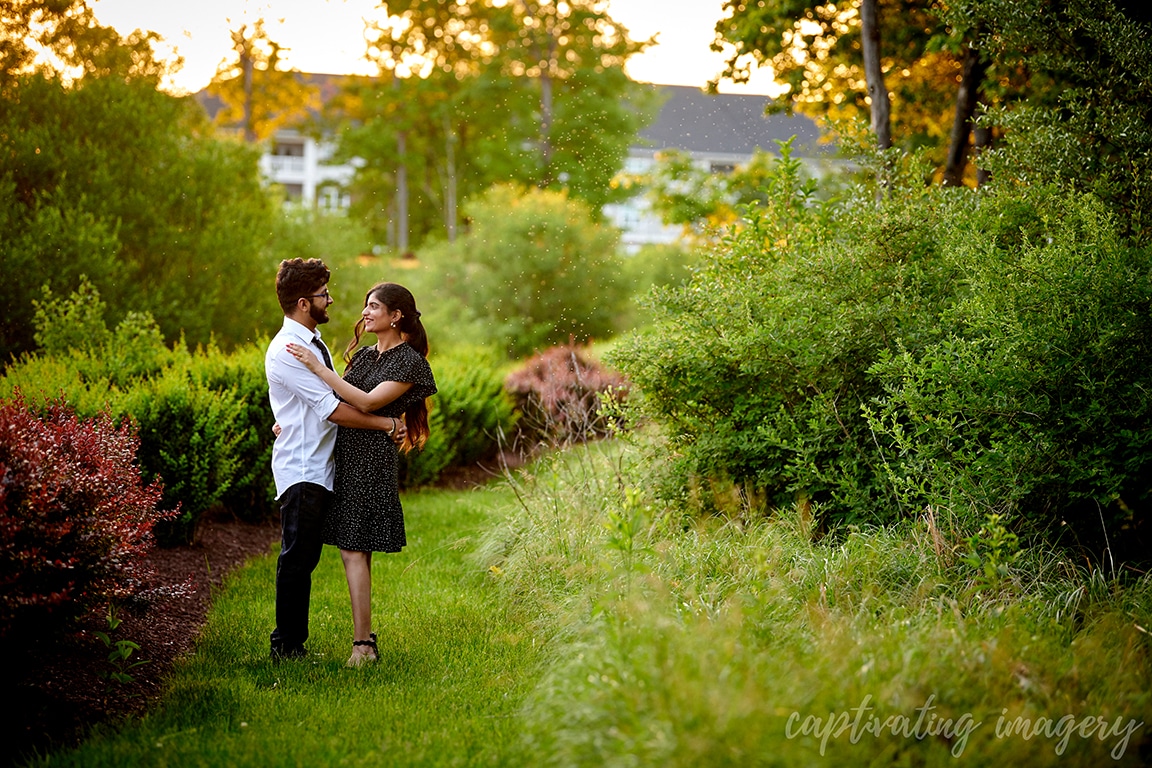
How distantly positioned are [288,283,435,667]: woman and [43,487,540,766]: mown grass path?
387mm

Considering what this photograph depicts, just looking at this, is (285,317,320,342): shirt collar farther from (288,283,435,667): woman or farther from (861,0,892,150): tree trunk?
(861,0,892,150): tree trunk

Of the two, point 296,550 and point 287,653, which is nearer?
point 296,550

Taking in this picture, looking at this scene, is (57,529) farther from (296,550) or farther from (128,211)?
(128,211)

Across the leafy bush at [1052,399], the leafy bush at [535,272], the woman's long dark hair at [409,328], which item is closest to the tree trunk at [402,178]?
→ the leafy bush at [535,272]

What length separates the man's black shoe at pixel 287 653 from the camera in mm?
4918

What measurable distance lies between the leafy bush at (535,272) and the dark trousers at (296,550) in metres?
18.1

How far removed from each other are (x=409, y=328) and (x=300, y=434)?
779 millimetres

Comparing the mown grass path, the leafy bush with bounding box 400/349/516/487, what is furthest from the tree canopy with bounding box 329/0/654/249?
the mown grass path

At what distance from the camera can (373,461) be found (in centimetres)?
A: 495

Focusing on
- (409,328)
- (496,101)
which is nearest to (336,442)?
(409,328)

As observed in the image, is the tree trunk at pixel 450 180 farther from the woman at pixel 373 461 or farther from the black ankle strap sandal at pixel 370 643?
the black ankle strap sandal at pixel 370 643

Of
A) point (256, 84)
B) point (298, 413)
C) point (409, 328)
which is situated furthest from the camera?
point (256, 84)

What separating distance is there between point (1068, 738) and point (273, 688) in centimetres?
335

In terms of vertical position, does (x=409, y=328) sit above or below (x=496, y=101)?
below
